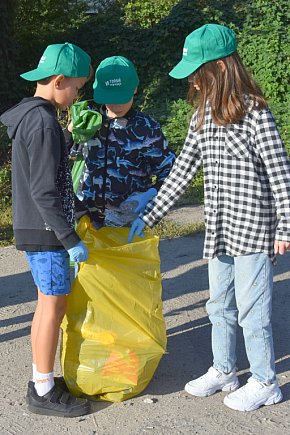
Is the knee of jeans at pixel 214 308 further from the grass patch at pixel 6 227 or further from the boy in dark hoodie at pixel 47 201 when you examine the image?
the grass patch at pixel 6 227

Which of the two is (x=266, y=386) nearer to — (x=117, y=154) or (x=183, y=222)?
(x=117, y=154)

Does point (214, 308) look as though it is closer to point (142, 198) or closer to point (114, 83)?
point (142, 198)

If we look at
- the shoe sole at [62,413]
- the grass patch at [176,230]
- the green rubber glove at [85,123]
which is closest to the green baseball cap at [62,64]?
the green rubber glove at [85,123]

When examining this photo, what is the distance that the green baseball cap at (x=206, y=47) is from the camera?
2.78m

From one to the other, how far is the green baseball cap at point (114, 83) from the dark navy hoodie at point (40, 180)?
0.42 metres

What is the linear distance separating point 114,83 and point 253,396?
A: 1601mm

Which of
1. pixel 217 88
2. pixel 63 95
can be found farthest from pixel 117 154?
pixel 217 88

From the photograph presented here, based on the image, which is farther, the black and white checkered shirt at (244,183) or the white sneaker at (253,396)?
the white sneaker at (253,396)

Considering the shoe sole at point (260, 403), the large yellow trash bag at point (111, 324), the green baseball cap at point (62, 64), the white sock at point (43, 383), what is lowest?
the shoe sole at point (260, 403)

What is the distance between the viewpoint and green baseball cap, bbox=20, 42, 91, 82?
2.86 metres

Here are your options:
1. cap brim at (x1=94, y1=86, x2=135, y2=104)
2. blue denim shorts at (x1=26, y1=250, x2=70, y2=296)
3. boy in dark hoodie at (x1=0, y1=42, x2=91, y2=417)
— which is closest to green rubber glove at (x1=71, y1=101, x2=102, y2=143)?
cap brim at (x1=94, y1=86, x2=135, y2=104)

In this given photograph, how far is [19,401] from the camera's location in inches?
128

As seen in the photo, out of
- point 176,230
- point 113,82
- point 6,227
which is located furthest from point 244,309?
point 6,227

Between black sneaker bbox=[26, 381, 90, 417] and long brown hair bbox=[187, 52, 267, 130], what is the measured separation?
4.68 ft
